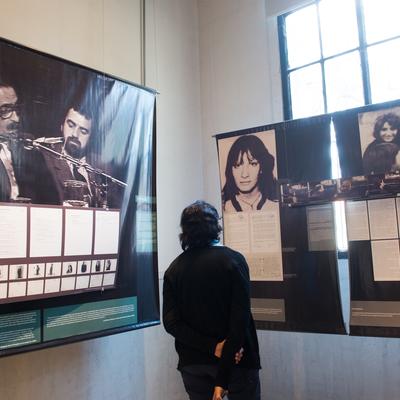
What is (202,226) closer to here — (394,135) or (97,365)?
(394,135)

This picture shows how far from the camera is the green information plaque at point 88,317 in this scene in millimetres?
2229

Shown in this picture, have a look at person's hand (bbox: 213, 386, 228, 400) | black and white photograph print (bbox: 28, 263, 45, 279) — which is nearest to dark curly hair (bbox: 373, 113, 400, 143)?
person's hand (bbox: 213, 386, 228, 400)

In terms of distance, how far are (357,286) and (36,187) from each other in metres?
1.90

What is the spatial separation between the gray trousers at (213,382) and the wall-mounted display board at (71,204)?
71cm

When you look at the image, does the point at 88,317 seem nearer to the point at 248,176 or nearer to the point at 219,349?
the point at 219,349

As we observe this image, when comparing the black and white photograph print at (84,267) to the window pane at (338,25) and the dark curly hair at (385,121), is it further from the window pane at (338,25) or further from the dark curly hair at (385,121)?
the window pane at (338,25)

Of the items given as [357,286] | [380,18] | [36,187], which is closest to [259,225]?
[357,286]

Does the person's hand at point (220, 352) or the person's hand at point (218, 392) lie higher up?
the person's hand at point (220, 352)

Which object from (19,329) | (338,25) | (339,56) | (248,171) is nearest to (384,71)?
(339,56)

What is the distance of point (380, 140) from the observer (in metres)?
2.44

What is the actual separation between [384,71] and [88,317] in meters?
2.67

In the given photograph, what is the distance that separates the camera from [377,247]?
7.95ft

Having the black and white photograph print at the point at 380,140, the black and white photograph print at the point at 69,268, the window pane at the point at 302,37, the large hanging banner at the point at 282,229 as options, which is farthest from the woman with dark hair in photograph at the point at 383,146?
the black and white photograph print at the point at 69,268

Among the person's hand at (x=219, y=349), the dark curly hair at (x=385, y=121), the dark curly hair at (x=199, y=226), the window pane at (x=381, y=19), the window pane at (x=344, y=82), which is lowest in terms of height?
the person's hand at (x=219, y=349)
